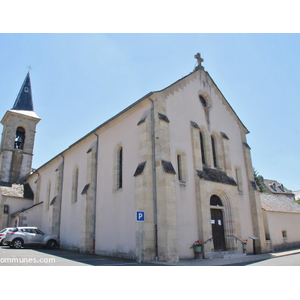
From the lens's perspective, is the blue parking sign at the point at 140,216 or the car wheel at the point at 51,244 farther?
the car wheel at the point at 51,244

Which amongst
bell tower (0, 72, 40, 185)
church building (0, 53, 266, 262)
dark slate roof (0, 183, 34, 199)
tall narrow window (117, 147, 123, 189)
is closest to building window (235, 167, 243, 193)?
church building (0, 53, 266, 262)

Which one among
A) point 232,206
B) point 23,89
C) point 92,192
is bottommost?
point 232,206

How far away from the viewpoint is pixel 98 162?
1816 centimetres

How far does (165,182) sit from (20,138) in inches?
1152

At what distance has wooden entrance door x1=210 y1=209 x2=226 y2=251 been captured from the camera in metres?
15.1

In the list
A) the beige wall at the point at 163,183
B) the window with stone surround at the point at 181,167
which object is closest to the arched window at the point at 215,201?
the beige wall at the point at 163,183

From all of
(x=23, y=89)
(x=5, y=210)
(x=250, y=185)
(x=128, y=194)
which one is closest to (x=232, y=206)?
(x=250, y=185)

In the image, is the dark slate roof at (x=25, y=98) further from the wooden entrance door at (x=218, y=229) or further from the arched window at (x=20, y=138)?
the wooden entrance door at (x=218, y=229)

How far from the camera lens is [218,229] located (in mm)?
15555

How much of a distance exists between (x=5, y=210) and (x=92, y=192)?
15.8 metres

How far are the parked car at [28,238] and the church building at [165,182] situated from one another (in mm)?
1043

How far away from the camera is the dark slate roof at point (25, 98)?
3747 centimetres

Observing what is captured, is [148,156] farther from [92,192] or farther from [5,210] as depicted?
[5,210]

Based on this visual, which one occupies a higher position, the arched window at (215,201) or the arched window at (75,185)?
the arched window at (75,185)
